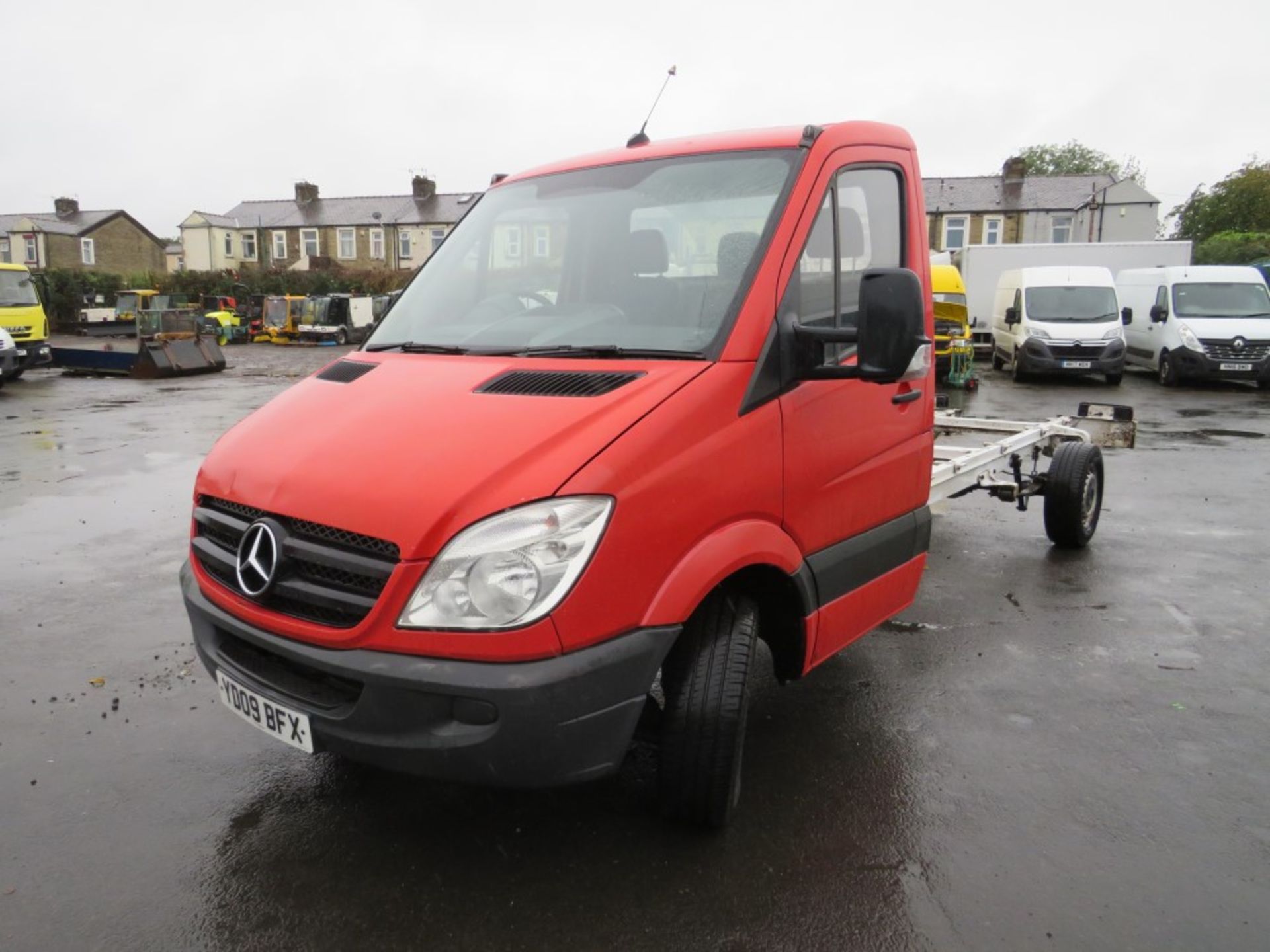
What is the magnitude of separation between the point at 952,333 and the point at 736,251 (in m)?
15.8

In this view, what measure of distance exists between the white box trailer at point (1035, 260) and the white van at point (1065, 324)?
4419mm

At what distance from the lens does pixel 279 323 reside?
41.4 meters

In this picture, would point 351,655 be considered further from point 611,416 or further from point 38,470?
point 38,470

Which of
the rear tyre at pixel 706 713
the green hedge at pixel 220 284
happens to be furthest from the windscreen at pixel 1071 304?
the green hedge at pixel 220 284

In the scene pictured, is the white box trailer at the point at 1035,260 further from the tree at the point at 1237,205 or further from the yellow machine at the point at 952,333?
the tree at the point at 1237,205

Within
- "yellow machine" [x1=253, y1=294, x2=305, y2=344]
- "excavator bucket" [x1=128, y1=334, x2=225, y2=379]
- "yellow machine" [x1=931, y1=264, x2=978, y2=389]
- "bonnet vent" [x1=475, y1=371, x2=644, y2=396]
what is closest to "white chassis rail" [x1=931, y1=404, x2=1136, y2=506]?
"bonnet vent" [x1=475, y1=371, x2=644, y2=396]

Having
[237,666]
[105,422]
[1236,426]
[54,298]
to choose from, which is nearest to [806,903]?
[237,666]

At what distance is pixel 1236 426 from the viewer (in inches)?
529

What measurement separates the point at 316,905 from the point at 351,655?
0.85 m

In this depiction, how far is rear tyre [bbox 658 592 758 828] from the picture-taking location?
2.85 meters

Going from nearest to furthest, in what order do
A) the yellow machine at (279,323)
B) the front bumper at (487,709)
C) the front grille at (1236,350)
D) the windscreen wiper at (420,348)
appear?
the front bumper at (487,709) < the windscreen wiper at (420,348) < the front grille at (1236,350) < the yellow machine at (279,323)

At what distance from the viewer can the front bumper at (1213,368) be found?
17797 millimetres

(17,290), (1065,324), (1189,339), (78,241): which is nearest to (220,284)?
(78,241)

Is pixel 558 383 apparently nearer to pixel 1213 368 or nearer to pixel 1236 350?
pixel 1213 368
